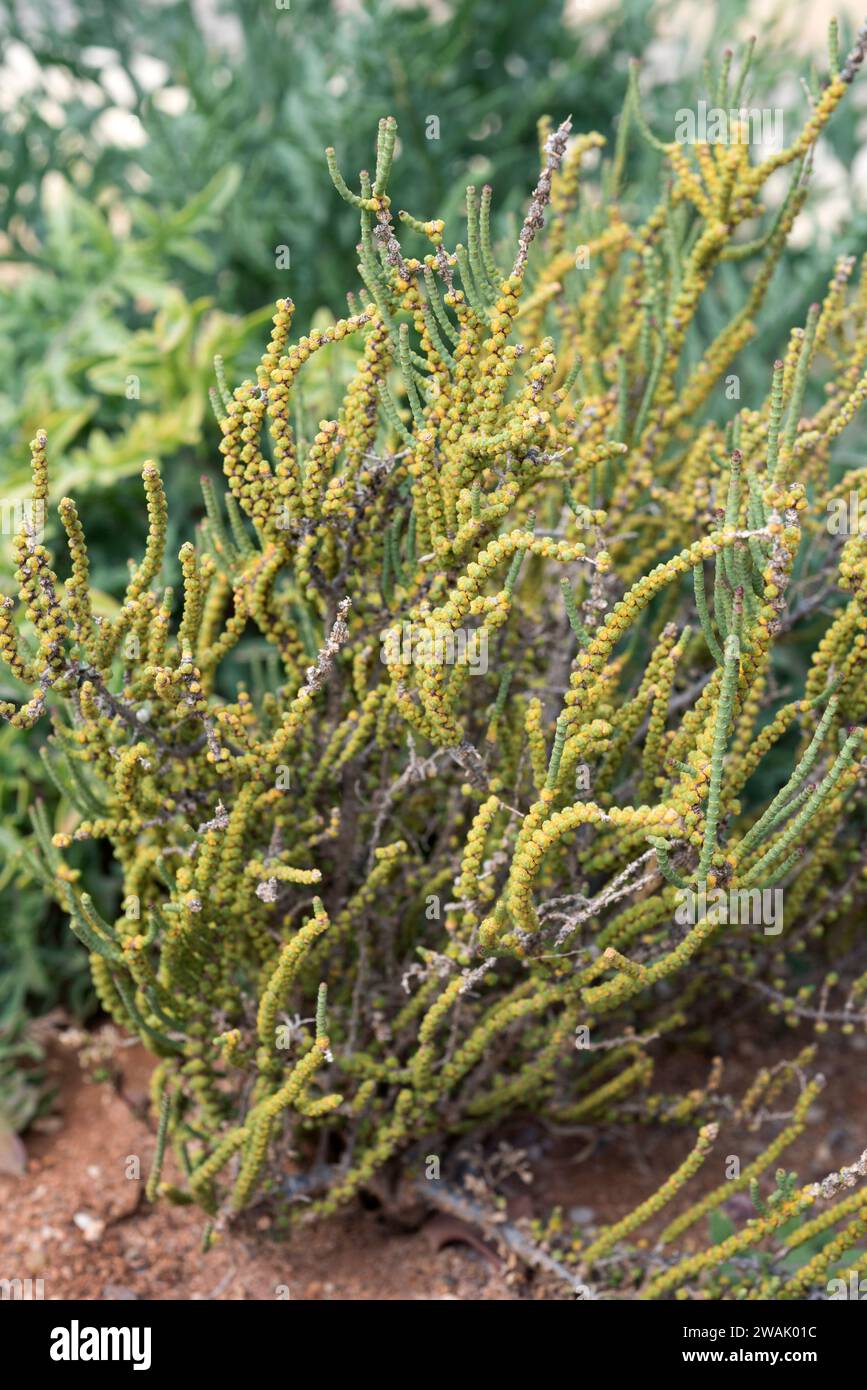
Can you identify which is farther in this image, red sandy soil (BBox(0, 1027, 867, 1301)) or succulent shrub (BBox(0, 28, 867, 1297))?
red sandy soil (BBox(0, 1027, 867, 1301))

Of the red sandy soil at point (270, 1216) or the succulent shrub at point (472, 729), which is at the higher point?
the succulent shrub at point (472, 729)

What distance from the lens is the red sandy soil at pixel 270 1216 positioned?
210cm

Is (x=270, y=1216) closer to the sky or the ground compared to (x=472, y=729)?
closer to the ground

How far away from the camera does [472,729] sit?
2020mm

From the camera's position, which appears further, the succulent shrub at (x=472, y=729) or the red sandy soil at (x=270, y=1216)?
the red sandy soil at (x=270, y=1216)

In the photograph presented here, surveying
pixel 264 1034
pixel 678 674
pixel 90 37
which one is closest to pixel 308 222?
pixel 90 37

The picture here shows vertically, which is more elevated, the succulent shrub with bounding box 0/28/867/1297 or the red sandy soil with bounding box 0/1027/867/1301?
the succulent shrub with bounding box 0/28/867/1297

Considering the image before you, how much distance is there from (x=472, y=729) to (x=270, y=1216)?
0.83 metres

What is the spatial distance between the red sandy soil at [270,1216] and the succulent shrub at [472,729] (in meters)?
0.11

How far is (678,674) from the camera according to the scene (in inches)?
81.7

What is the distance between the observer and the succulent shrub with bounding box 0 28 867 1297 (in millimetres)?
1595

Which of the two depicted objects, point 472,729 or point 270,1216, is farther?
point 270,1216

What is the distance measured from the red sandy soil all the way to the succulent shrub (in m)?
0.11

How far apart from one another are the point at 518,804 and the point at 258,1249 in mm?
846
